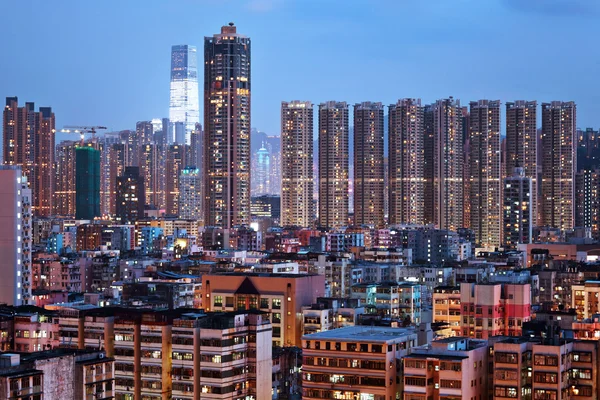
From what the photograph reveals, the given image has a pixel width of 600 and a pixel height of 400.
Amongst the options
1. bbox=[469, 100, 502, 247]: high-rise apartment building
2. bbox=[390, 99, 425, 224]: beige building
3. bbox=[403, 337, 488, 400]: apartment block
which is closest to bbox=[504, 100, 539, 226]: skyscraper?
bbox=[469, 100, 502, 247]: high-rise apartment building

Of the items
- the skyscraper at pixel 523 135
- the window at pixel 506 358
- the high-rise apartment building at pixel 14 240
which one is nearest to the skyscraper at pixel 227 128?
the skyscraper at pixel 523 135

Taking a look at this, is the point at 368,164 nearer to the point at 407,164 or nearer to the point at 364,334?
the point at 407,164

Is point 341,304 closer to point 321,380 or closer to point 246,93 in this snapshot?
point 321,380

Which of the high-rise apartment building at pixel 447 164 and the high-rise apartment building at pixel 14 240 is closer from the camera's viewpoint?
the high-rise apartment building at pixel 14 240

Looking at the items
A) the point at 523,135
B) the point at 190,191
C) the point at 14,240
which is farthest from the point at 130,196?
the point at 14,240

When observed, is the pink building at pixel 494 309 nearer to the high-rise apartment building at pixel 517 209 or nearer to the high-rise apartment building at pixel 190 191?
the high-rise apartment building at pixel 517 209
